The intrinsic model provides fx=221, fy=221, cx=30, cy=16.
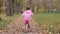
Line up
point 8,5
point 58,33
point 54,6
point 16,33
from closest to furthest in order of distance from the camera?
point 58,33, point 16,33, point 8,5, point 54,6

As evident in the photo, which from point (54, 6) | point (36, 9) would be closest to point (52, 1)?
point (54, 6)

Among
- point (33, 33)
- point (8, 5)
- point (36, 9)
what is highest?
point (33, 33)

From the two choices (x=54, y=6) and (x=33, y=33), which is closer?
(x=33, y=33)

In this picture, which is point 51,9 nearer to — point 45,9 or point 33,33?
point 45,9

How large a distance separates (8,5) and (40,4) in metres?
44.6

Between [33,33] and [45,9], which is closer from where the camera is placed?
[33,33]

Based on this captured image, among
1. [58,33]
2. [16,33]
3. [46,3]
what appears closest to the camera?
[58,33]

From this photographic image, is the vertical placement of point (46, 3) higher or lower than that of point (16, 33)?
lower

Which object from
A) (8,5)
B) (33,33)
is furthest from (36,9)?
(33,33)

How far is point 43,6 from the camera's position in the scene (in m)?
79.2

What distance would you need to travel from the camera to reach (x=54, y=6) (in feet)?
273

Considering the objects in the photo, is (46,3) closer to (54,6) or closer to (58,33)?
(54,6)

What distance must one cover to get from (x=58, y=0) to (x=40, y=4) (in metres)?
6.75

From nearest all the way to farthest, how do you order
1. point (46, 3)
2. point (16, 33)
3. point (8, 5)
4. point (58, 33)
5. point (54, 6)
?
point (58, 33) < point (16, 33) < point (8, 5) < point (46, 3) < point (54, 6)
